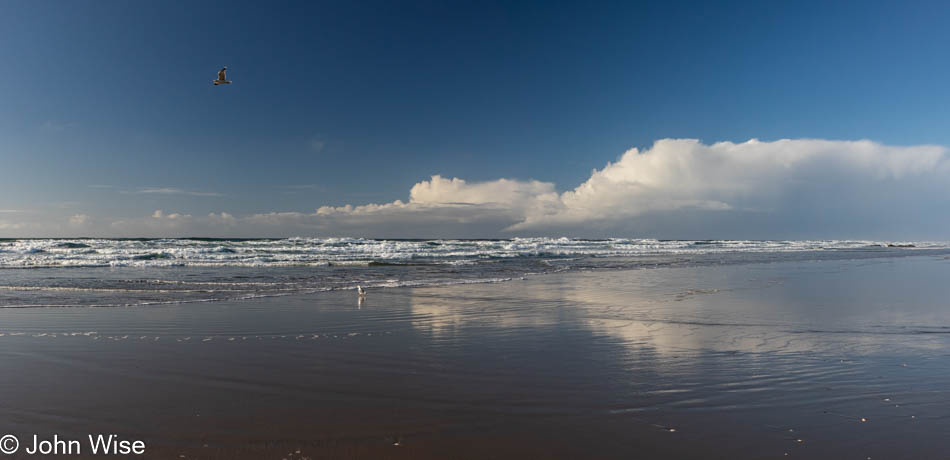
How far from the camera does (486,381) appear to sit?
6059 millimetres

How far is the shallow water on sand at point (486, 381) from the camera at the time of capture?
4285mm

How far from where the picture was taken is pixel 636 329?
945 centimetres

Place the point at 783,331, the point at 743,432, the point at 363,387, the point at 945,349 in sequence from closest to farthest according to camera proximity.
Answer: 1. the point at 743,432
2. the point at 363,387
3. the point at 945,349
4. the point at 783,331

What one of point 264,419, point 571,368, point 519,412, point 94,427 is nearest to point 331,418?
point 264,419

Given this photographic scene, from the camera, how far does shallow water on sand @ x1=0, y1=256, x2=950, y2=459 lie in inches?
169

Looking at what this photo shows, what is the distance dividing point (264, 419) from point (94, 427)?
1.49 m

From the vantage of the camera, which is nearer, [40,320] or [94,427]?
[94,427]

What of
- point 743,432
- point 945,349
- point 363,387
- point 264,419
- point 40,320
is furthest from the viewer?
point 40,320

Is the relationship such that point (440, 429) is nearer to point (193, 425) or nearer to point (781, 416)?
point (193, 425)
